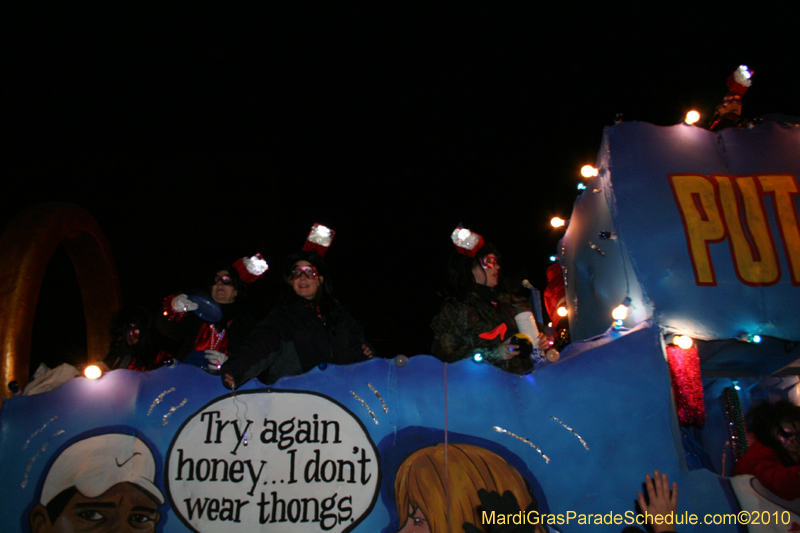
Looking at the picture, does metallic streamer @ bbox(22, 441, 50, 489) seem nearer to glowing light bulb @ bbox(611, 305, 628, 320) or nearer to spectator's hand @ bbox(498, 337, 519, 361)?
spectator's hand @ bbox(498, 337, 519, 361)

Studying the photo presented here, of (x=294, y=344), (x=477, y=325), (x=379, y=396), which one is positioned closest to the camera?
(x=379, y=396)

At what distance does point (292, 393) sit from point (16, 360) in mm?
2591

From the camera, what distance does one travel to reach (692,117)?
4.23 meters

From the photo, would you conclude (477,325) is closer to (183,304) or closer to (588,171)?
(588,171)

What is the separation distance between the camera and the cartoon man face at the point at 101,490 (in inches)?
111

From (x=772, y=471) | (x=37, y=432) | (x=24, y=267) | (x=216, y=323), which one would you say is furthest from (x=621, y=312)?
(x=24, y=267)

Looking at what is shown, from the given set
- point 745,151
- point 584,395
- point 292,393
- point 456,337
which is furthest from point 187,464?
point 745,151

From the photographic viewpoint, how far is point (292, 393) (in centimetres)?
305

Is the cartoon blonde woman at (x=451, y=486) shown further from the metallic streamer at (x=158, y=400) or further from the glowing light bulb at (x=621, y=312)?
the metallic streamer at (x=158, y=400)

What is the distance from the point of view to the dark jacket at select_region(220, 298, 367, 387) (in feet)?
10.3

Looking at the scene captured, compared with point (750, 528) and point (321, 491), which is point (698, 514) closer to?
point (750, 528)

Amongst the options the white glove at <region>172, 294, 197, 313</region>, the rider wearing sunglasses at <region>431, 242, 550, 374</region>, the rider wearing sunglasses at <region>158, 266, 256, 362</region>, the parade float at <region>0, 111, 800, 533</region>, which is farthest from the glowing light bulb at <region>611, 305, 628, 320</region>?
the white glove at <region>172, 294, 197, 313</region>

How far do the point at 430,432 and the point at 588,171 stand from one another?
285cm

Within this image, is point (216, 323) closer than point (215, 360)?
No
